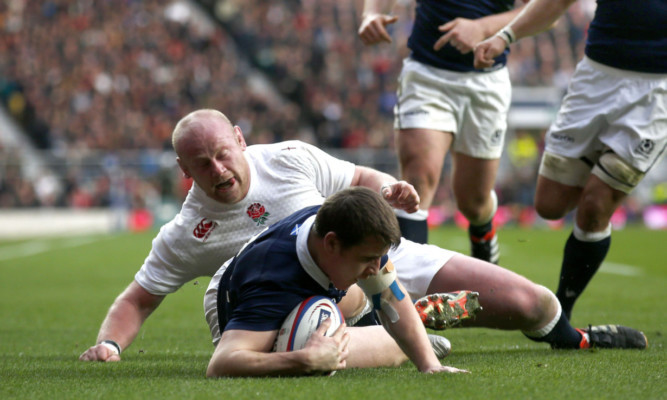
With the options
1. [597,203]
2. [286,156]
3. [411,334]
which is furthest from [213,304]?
[597,203]

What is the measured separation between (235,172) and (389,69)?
19962 millimetres

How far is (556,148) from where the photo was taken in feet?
17.3

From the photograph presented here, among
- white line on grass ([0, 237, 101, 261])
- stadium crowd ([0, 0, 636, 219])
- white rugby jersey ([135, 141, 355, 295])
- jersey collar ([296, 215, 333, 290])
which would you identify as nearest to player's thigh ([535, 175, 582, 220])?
white rugby jersey ([135, 141, 355, 295])

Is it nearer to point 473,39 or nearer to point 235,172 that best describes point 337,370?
point 235,172

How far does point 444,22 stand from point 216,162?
224 centimetres

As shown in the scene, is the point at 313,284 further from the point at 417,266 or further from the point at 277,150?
the point at 277,150

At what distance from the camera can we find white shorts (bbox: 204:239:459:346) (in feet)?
14.3

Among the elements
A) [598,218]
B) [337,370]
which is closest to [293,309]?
[337,370]

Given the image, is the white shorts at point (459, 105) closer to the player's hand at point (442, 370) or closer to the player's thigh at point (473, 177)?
the player's thigh at point (473, 177)

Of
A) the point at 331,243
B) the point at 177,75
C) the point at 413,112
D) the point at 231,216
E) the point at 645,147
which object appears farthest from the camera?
the point at 177,75

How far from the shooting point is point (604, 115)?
200 inches

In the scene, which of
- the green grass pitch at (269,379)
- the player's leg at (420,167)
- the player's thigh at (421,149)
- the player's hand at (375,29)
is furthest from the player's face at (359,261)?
the player's hand at (375,29)

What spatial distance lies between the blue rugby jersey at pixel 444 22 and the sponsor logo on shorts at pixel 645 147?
4.05ft

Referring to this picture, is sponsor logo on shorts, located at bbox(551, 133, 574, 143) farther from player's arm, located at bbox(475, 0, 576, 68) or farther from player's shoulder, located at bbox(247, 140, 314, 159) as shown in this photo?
player's shoulder, located at bbox(247, 140, 314, 159)
